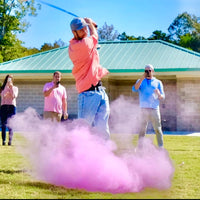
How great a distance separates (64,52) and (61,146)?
1823 cm

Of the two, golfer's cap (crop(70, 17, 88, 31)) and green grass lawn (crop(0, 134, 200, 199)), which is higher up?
golfer's cap (crop(70, 17, 88, 31))

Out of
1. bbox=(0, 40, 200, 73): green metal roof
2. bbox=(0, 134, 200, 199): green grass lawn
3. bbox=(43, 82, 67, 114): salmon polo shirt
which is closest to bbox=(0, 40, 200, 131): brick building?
bbox=(0, 40, 200, 73): green metal roof

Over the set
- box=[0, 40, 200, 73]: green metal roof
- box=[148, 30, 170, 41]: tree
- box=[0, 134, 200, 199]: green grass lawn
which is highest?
box=[148, 30, 170, 41]: tree

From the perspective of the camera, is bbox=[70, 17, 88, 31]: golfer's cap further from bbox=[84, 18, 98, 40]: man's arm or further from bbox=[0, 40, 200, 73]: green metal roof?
bbox=[0, 40, 200, 73]: green metal roof

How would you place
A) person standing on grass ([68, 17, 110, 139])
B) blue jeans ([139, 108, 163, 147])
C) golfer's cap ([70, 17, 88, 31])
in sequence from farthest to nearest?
blue jeans ([139, 108, 163, 147]), person standing on grass ([68, 17, 110, 139]), golfer's cap ([70, 17, 88, 31])

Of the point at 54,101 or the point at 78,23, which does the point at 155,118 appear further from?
the point at 78,23

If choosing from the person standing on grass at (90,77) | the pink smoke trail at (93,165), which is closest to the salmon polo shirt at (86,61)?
the person standing on grass at (90,77)

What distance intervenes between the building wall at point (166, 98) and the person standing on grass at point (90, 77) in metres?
14.0

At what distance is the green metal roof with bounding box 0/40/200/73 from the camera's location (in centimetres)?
1980

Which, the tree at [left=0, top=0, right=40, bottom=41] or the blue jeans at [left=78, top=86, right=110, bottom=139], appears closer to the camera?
the blue jeans at [left=78, top=86, right=110, bottom=139]

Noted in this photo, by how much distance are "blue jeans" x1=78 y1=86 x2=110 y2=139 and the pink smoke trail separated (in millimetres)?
102

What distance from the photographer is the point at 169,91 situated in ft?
67.1

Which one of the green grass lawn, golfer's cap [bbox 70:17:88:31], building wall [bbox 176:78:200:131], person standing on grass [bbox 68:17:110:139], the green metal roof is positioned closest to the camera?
the green grass lawn

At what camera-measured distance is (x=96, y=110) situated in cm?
590
